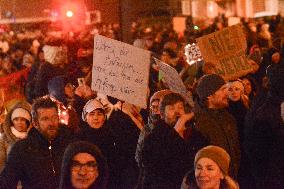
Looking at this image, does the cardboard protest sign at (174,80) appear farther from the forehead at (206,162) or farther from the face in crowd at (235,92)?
the forehead at (206,162)

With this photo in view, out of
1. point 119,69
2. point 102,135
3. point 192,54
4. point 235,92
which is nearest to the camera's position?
point 102,135

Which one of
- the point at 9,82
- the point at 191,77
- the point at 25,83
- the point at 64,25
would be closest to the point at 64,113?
the point at 191,77

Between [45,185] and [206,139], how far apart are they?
1542 mm

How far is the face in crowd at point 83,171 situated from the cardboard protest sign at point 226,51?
478cm

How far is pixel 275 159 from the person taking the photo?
21.5 ft

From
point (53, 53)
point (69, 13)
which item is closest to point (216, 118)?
point (53, 53)

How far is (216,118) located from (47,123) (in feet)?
5.44

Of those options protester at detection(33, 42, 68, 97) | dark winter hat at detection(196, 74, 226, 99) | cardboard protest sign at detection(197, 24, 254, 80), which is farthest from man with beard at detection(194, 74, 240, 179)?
protester at detection(33, 42, 68, 97)

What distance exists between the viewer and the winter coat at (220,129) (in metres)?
6.37

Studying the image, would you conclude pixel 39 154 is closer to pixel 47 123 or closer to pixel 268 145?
pixel 47 123

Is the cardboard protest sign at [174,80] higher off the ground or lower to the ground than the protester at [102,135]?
higher

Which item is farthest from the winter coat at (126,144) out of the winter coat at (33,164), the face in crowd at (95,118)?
the winter coat at (33,164)

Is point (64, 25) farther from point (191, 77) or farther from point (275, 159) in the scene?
point (275, 159)

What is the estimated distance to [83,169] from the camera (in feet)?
14.7
